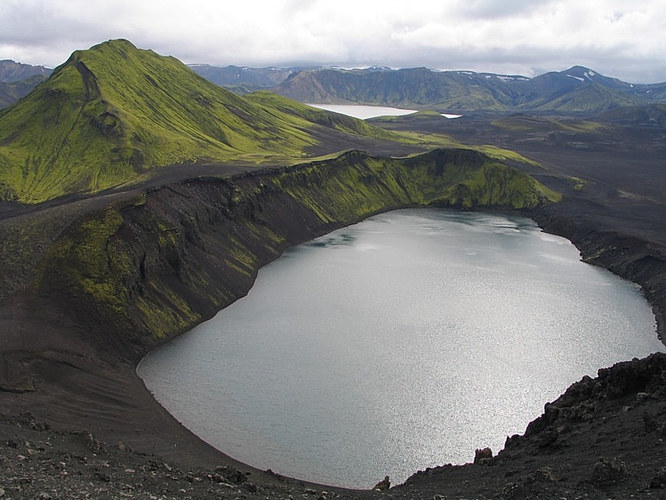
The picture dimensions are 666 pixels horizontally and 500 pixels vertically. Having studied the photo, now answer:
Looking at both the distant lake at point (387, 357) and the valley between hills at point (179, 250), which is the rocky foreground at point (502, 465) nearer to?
the valley between hills at point (179, 250)

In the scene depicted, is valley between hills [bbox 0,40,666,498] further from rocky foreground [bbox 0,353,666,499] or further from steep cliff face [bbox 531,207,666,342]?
steep cliff face [bbox 531,207,666,342]

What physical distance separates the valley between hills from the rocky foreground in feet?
0.48

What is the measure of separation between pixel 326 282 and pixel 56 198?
54193mm

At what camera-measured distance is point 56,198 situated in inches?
4085

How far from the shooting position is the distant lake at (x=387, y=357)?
42.3 metres

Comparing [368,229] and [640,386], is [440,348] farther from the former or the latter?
[368,229]

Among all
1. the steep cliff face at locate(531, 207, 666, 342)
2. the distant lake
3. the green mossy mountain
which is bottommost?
the distant lake

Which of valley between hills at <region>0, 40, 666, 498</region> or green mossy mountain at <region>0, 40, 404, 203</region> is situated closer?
valley between hills at <region>0, 40, 666, 498</region>

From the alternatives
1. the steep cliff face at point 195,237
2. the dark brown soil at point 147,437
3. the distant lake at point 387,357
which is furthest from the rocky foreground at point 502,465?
the steep cliff face at point 195,237

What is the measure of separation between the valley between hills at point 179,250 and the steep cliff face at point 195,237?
267 mm

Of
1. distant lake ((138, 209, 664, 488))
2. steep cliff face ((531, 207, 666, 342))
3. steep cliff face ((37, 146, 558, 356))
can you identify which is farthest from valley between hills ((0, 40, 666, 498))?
distant lake ((138, 209, 664, 488))

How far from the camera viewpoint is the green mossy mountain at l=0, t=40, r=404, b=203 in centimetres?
11238

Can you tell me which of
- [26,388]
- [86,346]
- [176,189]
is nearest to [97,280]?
[86,346]

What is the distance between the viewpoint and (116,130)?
124m
